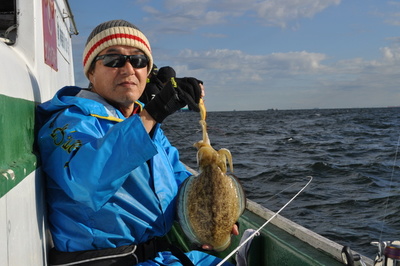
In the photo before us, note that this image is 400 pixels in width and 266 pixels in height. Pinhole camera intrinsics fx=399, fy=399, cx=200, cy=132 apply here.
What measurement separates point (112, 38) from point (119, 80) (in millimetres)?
267

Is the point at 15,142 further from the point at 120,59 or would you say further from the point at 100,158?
the point at 120,59

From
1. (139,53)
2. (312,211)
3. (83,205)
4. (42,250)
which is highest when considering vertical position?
(139,53)

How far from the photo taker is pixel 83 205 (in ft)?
7.52

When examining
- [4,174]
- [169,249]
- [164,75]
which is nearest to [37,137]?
[4,174]

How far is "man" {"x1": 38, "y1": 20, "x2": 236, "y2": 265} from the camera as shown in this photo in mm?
2029

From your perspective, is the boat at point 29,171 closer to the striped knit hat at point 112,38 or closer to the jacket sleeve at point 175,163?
the striped knit hat at point 112,38

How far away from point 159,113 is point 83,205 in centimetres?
69

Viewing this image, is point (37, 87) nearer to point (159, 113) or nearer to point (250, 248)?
point (159, 113)

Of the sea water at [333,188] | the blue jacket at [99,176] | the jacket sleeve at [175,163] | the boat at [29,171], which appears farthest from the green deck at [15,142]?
the sea water at [333,188]

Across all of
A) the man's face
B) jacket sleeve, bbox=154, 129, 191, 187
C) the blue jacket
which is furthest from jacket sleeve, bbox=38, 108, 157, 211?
jacket sleeve, bbox=154, 129, 191, 187

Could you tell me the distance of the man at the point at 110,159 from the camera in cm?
203

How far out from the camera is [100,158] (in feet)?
6.52

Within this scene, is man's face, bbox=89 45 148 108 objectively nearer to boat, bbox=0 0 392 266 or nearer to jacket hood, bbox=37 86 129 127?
jacket hood, bbox=37 86 129 127

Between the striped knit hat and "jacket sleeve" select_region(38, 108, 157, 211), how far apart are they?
66cm
